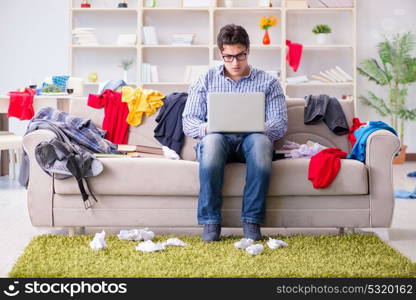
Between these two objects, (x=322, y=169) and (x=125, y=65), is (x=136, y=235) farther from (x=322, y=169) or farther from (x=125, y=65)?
(x=125, y=65)

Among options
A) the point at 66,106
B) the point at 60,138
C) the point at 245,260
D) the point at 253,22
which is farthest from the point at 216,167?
the point at 253,22

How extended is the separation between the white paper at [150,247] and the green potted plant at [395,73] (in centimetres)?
483

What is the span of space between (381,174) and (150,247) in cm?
118

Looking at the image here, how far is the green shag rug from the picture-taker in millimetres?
2570

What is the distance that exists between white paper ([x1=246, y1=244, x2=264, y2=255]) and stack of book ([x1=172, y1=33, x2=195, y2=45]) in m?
4.63

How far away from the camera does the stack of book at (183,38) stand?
23.9 ft

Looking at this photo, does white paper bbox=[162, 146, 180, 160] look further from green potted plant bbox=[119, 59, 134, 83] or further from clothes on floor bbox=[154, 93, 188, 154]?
green potted plant bbox=[119, 59, 134, 83]

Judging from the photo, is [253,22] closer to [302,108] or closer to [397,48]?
[397,48]

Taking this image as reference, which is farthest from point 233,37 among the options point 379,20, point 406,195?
point 379,20

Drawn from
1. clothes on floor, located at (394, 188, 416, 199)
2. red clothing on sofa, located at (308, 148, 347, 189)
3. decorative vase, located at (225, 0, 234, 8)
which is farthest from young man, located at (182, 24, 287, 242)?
decorative vase, located at (225, 0, 234, 8)

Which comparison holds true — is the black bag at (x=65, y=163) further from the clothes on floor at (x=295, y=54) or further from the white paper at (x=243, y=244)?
the clothes on floor at (x=295, y=54)

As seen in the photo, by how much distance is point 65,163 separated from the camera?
3223 millimetres

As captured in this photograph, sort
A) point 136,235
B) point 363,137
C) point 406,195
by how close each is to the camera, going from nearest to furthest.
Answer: point 136,235 < point 363,137 < point 406,195

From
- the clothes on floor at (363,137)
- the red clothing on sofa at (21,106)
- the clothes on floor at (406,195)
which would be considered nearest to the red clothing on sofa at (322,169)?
the clothes on floor at (363,137)
